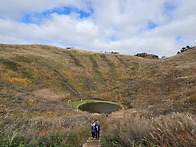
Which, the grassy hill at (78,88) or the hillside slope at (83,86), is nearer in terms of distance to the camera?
the grassy hill at (78,88)

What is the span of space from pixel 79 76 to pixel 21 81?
14869 millimetres

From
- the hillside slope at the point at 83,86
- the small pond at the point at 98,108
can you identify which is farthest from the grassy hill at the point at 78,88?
the small pond at the point at 98,108

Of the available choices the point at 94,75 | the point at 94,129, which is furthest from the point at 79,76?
the point at 94,129

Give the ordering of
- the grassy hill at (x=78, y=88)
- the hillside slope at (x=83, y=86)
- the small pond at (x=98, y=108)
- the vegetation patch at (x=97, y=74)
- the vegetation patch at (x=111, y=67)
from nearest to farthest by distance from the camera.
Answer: the grassy hill at (x=78, y=88) < the hillside slope at (x=83, y=86) < the small pond at (x=98, y=108) < the vegetation patch at (x=97, y=74) < the vegetation patch at (x=111, y=67)

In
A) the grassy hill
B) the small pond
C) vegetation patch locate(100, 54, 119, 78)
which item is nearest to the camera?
the grassy hill

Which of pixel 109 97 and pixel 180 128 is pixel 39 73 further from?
pixel 180 128

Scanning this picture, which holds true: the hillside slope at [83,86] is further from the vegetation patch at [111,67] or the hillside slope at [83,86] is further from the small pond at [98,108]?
the small pond at [98,108]

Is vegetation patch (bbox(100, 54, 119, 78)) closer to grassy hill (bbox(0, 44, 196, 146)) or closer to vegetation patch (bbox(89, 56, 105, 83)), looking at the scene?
grassy hill (bbox(0, 44, 196, 146))

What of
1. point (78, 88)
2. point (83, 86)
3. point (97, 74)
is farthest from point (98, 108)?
point (97, 74)

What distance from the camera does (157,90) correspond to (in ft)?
69.0

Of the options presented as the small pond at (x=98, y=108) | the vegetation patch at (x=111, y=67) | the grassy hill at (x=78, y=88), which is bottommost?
the small pond at (x=98, y=108)

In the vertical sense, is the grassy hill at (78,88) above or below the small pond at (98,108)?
above

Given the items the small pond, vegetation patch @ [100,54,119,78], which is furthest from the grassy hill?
the small pond

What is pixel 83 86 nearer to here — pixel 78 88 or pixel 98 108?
pixel 78 88
